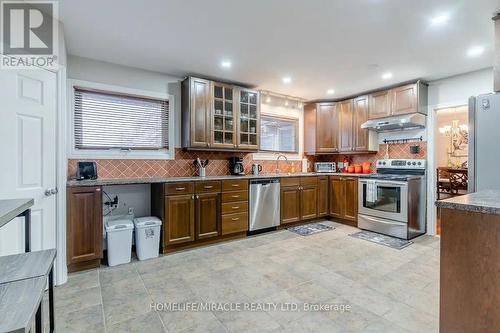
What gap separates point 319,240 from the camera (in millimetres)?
3924

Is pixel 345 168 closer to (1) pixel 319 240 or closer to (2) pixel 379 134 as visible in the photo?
(2) pixel 379 134

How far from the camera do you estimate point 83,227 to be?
2814mm

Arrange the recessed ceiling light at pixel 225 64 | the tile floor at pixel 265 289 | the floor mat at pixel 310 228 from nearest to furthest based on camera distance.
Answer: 1. the tile floor at pixel 265 289
2. the recessed ceiling light at pixel 225 64
3. the floor mat at pixel 310 228

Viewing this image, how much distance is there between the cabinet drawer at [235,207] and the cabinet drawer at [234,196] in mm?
52

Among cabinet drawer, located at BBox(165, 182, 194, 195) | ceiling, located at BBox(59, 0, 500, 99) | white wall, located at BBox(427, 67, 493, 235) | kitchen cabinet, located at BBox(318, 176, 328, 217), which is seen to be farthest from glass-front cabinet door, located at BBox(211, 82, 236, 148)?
white wall, located at BBox(427, 67, 493, 235)

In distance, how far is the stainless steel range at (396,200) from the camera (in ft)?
13.1

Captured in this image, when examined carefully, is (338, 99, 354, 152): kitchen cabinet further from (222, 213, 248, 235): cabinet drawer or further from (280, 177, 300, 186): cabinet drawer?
(222, 213, 248, 235): cabinet drawer

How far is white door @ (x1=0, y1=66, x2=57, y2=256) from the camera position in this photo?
2113 mm

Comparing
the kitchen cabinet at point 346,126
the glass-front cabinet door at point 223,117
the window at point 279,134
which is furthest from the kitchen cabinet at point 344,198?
the glass-front cabinet door at point 223,117

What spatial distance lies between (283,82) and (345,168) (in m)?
2.36

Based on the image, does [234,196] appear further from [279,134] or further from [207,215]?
[279,134]

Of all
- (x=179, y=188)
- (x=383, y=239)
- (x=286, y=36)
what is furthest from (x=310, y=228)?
(x=286, y=36)

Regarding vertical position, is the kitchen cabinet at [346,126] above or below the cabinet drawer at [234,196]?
above

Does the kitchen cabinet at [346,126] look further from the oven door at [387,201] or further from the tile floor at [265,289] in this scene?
the tile floor at [265,289]
